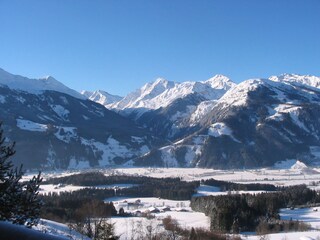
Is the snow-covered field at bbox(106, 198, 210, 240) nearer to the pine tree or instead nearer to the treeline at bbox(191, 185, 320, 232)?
the treeline at bbox(191, 185, 320, 232)

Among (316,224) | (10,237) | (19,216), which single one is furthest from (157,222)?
(10,237)

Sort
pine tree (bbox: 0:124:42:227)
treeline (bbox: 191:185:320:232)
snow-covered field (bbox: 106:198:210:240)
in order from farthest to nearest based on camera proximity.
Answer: treeline (bbox: 191:185:320:232)
snow-covered field (bbox: 106:198:210:240)
pine tree (bbox: 0:124:42:227)

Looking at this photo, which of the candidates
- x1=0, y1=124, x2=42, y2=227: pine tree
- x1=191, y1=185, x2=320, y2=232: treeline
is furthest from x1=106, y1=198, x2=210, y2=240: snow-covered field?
x1=0, y1=124, x2=42, y2=227: pine tree

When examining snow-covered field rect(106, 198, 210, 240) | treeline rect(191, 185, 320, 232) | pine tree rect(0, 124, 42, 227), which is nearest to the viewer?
pine tree rect(0, 124, 42, 227)

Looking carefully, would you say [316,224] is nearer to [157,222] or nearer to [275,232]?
[275,232]

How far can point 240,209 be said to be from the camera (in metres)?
143

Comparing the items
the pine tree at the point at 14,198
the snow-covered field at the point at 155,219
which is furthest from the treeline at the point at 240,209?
the pine tree at the point at 14,198

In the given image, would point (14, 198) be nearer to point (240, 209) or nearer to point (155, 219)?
point (155, 219)

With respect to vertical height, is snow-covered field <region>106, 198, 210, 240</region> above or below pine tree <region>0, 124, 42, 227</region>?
below

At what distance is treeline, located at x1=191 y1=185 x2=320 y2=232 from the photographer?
134375mm

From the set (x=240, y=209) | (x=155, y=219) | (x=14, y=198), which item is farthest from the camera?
(x=240, y=209)

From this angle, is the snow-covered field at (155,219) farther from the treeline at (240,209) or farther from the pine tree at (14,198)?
the pine tree at (14,198)

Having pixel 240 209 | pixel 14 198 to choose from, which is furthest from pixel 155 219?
pixel 14 198

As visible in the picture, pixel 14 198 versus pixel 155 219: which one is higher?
pixel 14 198
